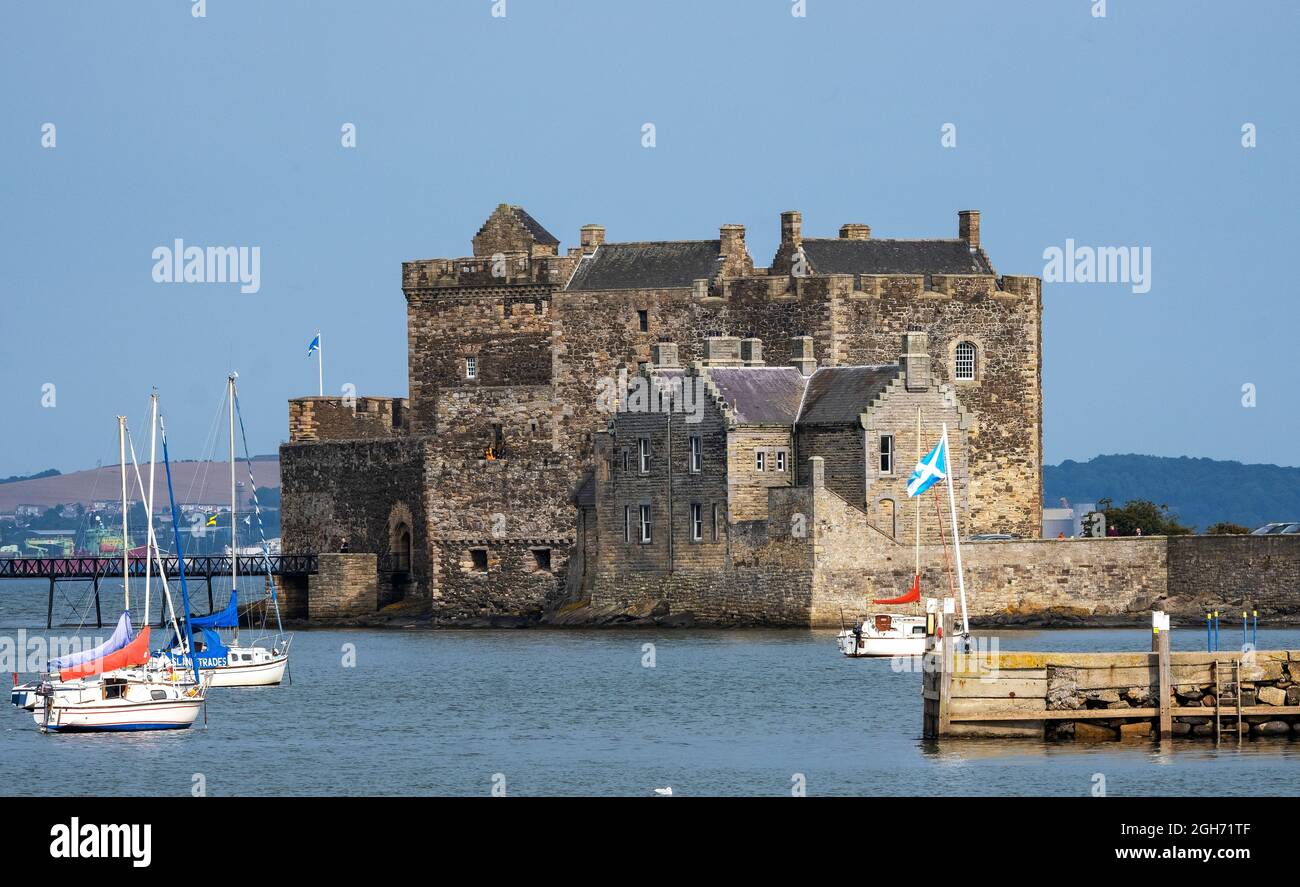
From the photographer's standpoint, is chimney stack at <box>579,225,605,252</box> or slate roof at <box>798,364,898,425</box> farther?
chimney stack at <box>579,225,605,252</box>

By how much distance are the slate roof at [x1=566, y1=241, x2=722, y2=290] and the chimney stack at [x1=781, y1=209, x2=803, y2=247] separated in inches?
77.6

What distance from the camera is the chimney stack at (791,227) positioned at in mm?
78625

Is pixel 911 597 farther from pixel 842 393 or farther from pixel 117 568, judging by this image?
pixel 117 568

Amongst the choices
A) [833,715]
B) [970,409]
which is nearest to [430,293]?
[970,409]

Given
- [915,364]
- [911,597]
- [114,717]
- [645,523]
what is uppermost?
[915,364]

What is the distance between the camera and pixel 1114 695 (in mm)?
41438

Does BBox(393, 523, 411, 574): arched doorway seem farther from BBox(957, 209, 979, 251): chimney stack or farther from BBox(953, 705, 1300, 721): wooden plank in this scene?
BBox(953, 705, 1300, 721): wooden plank

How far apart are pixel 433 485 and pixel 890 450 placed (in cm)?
1719

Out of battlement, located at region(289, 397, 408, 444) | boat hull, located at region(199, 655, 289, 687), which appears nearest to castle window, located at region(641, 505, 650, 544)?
boat hull, located at region(199, 655, 289, 687)

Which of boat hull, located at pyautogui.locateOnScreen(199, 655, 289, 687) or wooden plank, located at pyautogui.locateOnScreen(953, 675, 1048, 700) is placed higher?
wooden plank, located at pyautogui.locateOnScreen(953, 675, 1048, 700)

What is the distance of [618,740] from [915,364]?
23.5 metres

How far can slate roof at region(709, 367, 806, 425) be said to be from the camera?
2702 inches

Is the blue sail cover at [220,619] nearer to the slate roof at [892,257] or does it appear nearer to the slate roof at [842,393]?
the slate roof at [842,393]

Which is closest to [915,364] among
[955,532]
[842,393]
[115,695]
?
[842,393]
